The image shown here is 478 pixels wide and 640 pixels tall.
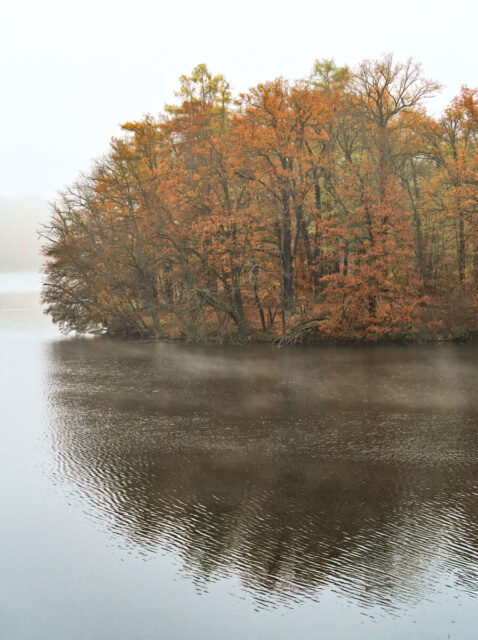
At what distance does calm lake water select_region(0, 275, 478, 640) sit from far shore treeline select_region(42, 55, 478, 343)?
996 cm

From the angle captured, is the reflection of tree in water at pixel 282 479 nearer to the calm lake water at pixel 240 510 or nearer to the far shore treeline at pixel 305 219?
the calm lake water at pixel 240 510

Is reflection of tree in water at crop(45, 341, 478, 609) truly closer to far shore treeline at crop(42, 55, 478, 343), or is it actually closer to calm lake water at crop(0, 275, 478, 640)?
calm lake water at crop(0, 275, 478, 640)

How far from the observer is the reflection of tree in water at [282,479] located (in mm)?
9086

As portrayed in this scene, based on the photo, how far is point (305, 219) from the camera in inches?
1282

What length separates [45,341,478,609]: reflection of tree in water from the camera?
909 cm

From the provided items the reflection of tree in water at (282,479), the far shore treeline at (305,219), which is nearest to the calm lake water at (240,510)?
the reflection of tree in water at (282,479)

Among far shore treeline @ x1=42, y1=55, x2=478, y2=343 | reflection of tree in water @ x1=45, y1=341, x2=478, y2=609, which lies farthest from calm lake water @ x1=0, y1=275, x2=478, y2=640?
far shore treeline @ x1=42, y1=55, x2=478, y2=343

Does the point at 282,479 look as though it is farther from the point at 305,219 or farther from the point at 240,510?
the point at 305,219

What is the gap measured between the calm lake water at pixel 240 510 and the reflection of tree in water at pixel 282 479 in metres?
0.04

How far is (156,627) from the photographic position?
25.7 ft

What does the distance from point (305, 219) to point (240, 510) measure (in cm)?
2347

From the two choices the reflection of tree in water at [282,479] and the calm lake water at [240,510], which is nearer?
the calm lake water at [240,510]

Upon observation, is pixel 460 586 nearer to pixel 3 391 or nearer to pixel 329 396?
pixel 329 396

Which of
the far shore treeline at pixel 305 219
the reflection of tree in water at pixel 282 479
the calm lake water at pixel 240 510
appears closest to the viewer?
the calm lake water at pixel 240 510
